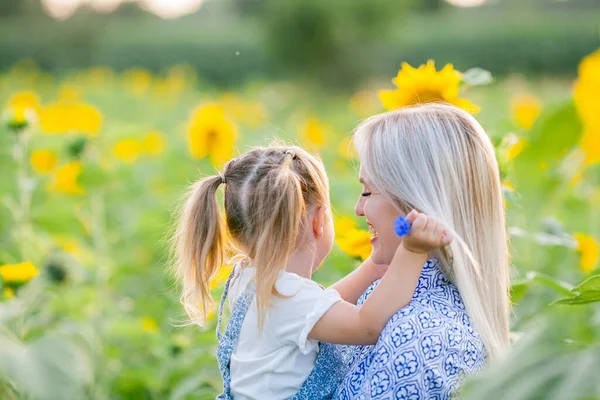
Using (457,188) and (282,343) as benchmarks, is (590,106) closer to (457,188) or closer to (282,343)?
(457,188)

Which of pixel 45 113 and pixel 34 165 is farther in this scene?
pixel 45 113

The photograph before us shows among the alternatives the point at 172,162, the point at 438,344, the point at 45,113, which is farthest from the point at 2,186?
the point at 438,344

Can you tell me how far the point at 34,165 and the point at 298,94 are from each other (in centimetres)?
721

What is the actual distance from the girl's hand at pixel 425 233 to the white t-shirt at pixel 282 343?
179mm

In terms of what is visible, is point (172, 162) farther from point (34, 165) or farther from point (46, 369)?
point (46, 369)

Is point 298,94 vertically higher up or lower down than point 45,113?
lower down

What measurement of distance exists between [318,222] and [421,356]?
0.29 m

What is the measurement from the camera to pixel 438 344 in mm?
1143

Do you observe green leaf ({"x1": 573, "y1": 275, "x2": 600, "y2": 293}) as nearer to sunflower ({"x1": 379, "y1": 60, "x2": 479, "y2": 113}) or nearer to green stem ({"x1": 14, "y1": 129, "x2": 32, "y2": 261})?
sunflower ({"x1": 379, "y1": 60, "x2": 479, "y2": 113})

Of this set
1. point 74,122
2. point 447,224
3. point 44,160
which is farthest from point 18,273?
point 44,160

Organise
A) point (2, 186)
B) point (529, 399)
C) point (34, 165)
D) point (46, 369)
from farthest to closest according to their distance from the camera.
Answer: point (2, 186) → point (34, 165) → point (46, 369) → point (529, 399)

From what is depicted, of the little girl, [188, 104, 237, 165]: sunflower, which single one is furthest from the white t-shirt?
[188, 104, 237, 165]: sunflower

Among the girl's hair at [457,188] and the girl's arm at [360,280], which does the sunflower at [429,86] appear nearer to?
the girl's hair at [457,188]

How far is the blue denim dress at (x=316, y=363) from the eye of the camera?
1255 mm
